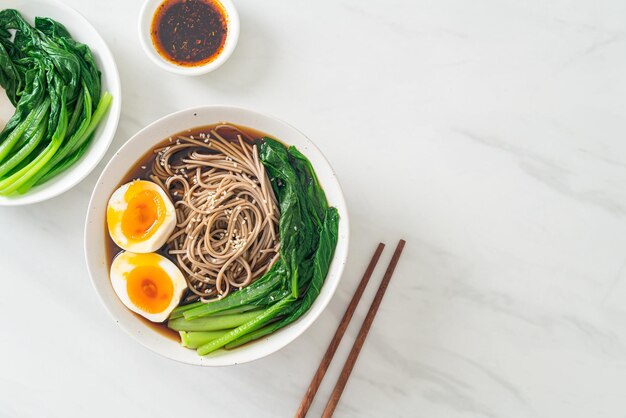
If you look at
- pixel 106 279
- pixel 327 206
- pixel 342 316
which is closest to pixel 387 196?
pixel 327 206

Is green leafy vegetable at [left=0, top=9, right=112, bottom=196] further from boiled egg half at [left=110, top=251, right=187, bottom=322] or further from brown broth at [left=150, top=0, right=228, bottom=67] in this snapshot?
boiled egg half at [left=110, top=251, right=187, bottom=322]

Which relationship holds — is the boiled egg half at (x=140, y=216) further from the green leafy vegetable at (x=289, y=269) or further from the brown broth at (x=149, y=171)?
the green leafy vegetable at (x=289, y=269)

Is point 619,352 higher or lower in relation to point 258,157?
higher

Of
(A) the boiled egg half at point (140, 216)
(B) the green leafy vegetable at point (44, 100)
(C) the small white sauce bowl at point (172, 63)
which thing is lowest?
(A) the boiled egg half at point (140, 216)

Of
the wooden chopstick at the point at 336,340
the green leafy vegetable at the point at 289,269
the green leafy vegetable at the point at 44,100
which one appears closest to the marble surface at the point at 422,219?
the wooden chopstick at the point at 336,340

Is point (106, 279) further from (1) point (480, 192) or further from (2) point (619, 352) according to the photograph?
(2) point (619, 352)

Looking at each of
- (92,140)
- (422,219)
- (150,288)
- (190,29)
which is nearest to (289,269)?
(150,288)

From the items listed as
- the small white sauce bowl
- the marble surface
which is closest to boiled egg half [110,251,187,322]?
the marble surface
